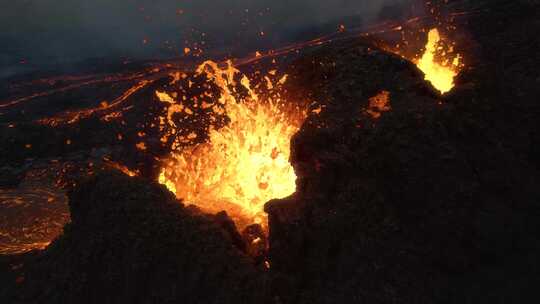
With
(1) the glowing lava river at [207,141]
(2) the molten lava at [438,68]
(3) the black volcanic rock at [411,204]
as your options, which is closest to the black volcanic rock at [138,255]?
(3) the black volcanic rock at [411,204]

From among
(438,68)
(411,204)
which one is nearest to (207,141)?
(438,68)

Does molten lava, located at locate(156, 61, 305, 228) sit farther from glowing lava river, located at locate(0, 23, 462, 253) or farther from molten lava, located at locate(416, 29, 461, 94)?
molten lava, located at locate(416, 29, 461, 94)

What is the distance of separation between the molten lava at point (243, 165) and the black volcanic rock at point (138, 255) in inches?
35.7

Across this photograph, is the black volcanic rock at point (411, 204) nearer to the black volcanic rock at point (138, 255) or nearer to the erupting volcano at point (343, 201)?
the erupting volcano at point (343, 201)

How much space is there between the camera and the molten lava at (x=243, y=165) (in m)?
4.23

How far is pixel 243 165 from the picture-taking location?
16.0ft

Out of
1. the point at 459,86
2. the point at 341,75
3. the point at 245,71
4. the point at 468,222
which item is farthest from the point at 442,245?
the point at 245,71

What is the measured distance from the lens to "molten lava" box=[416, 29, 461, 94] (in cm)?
404

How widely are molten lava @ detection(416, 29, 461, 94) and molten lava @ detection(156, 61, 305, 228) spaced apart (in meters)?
1.40

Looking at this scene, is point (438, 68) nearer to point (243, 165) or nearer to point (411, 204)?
point (411, 204)

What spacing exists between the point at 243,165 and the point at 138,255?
1.97 metres

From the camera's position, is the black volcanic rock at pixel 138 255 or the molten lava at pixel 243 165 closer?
the black volcanic rock at pixel 138 255

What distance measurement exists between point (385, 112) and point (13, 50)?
68.0 feet

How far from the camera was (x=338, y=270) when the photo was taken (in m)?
2.90
